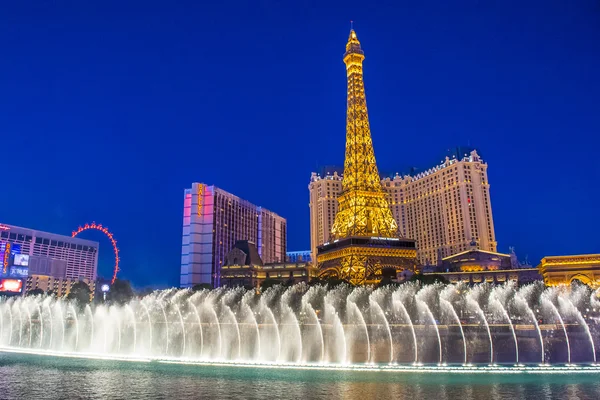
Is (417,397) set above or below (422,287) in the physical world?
below

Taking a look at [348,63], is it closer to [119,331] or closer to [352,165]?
[352,165]

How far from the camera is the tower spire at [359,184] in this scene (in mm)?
85250

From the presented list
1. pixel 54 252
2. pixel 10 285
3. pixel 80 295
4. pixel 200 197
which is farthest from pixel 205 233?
pixel 54 252

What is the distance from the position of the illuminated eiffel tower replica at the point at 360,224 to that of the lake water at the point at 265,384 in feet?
183

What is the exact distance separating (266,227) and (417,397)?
134 meters

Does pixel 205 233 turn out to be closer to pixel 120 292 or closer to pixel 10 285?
pixel 120 292

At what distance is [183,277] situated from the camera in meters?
114

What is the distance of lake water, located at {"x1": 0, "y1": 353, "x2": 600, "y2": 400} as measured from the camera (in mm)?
17500

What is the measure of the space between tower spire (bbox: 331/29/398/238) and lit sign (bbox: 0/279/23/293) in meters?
63.7

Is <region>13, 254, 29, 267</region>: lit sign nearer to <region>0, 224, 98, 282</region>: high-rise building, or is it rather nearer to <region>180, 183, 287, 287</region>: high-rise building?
<region>0, 224, 98, 282</region>: high-rise building

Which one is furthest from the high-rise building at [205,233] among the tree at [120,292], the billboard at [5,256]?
the billboard at [5,256]

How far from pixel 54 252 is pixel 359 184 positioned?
127894 millimetres

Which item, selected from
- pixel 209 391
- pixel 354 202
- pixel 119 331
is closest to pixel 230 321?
pixel 119 331

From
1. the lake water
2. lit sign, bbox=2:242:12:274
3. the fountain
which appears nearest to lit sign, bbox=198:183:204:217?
the fountain
